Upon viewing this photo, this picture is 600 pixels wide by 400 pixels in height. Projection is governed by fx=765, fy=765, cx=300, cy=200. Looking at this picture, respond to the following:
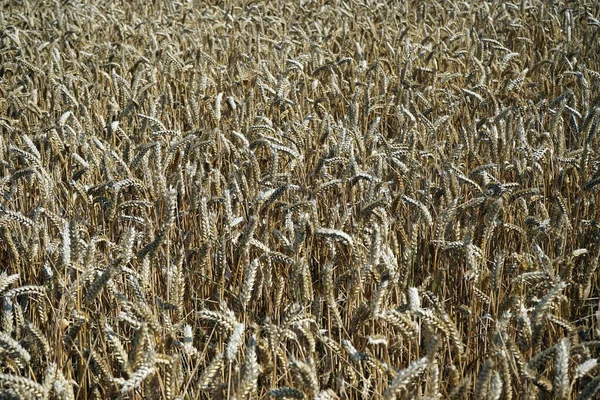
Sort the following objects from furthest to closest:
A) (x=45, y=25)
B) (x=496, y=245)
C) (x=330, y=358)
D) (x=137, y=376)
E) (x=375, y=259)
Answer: (x=45, y=25) < (x=496, y=245) < (x=330, y=358) < (x=375, y=259) < (x=137, y=376)

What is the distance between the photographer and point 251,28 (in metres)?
5.39

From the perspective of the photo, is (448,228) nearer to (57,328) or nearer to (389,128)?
(57,328)

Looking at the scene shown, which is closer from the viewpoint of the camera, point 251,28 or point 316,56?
point 316,56

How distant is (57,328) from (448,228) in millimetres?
1182

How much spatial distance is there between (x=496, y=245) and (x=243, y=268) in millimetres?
901

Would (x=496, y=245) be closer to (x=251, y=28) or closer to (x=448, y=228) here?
(x=448, y=228)

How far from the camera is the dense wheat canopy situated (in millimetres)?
1687

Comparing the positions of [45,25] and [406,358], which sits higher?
[45,25]

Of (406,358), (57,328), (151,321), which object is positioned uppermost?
(151,321)

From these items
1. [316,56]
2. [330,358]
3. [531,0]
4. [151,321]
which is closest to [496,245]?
[330,358]

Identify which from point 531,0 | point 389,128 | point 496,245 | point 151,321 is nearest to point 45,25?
point 389,128

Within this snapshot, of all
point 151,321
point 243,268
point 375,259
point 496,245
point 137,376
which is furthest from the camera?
point 496,245

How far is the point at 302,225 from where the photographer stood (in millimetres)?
2020

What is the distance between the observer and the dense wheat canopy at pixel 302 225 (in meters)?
1.69
